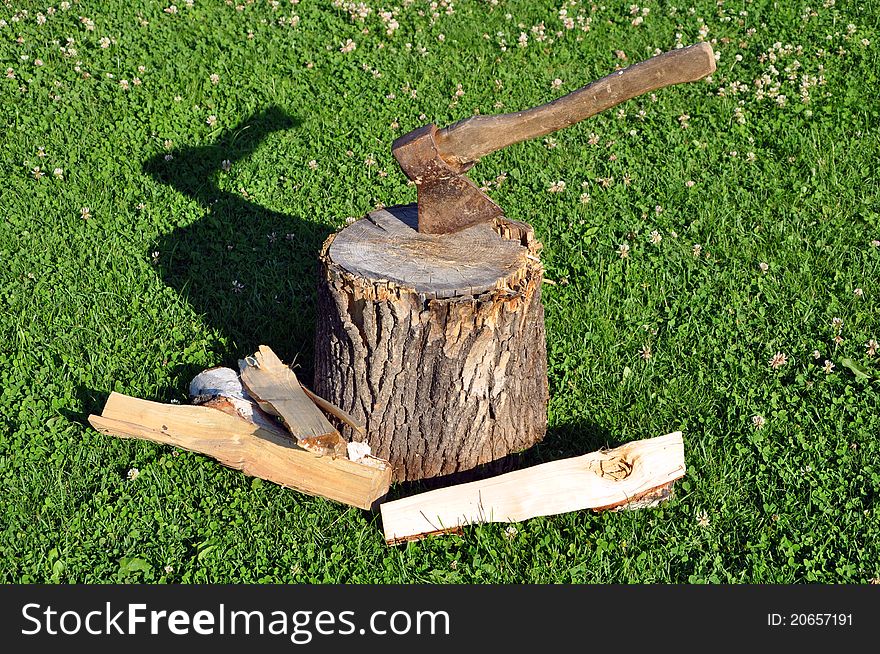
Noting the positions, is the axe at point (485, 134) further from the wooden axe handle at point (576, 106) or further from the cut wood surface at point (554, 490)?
the cut wood surface at point (554, 490)

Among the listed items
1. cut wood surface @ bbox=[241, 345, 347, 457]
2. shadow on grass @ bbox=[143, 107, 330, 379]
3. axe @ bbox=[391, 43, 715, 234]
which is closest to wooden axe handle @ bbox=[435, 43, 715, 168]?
axe @ bbox=[391, 43, 715, 234]

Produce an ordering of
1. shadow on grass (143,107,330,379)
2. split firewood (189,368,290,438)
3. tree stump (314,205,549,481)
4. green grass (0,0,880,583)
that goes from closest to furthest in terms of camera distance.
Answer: tree stump (314,205,549,481) < green grass (0,0,880,583) < split firewood (189,368,290,438) < shadow on grass (143,107,330,379)

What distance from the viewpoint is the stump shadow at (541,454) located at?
5.36m

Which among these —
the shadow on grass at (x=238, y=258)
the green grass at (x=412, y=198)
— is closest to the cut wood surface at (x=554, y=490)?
Result: the green grass at (x=412, y=198)

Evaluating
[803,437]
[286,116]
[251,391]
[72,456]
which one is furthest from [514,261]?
[286,116]

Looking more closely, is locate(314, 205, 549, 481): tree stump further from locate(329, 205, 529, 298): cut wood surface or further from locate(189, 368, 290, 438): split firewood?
locate(189, 368, 290, 438): split firewood

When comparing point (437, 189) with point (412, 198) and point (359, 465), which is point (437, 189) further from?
point (412, 198)

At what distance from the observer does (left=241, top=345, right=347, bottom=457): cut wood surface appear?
4965 mm

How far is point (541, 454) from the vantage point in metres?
5.55

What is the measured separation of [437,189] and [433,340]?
83 cm

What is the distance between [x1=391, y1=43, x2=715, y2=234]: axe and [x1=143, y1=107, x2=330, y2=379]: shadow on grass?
60.5 inches

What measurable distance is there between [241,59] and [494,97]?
7.50 ft

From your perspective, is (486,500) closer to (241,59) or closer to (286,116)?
(286,116)

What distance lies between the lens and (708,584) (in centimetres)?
469
